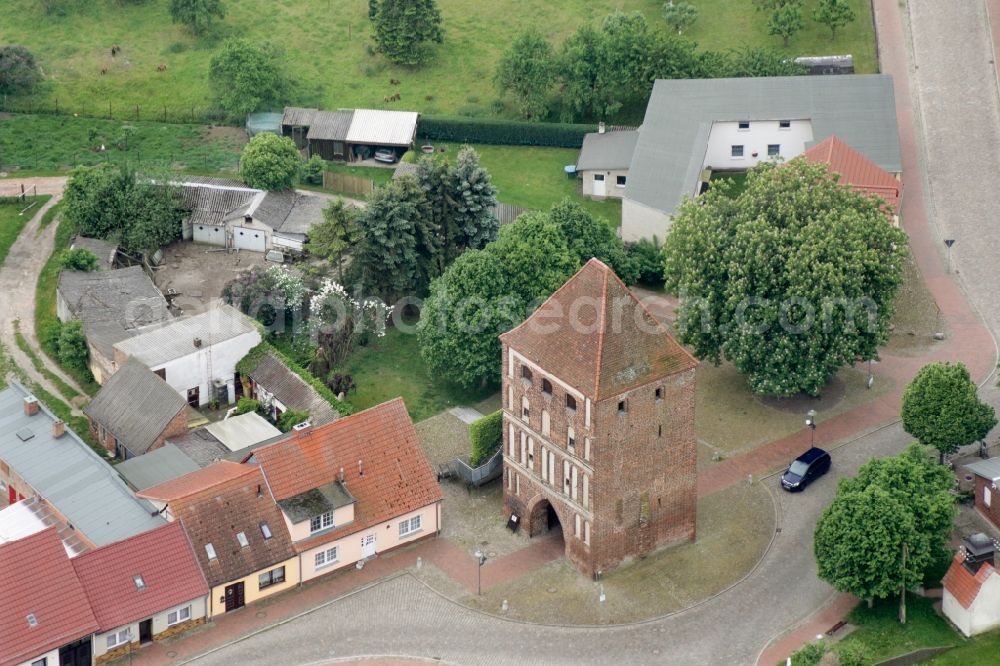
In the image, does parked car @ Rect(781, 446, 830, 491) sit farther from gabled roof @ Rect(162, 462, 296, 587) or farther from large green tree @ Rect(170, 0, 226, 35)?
large green tree @ Rect(170, 0, 226, 35)

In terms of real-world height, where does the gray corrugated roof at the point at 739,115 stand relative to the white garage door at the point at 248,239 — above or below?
above

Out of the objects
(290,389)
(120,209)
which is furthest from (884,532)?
(120,209)

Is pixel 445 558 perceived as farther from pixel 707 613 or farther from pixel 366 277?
pixel 366 277

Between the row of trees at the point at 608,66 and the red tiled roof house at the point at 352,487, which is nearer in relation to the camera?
the red tiled roof house at the point at 352,487

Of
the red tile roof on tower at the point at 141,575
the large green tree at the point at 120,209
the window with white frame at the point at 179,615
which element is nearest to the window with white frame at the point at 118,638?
the red tile roof on tower at the point at 141,575

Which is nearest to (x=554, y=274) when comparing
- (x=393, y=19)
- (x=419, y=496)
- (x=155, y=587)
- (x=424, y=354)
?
(x=424, y=354)

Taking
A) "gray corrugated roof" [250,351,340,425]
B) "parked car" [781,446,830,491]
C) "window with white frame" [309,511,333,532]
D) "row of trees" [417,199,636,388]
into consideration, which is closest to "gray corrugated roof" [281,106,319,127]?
"row of trees" [417,199,636,388]

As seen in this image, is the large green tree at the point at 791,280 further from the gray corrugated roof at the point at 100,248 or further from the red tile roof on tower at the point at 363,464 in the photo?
the gray corrugated roof at the point at 100,248
